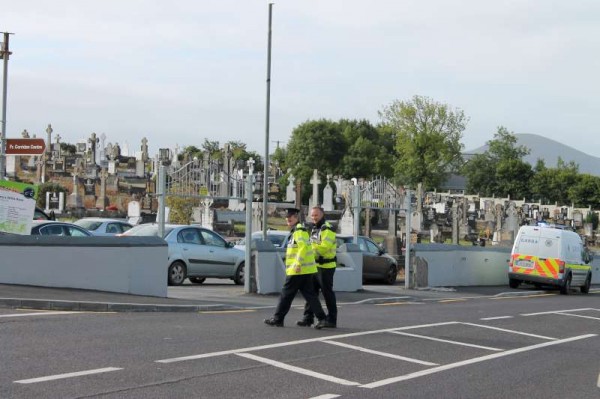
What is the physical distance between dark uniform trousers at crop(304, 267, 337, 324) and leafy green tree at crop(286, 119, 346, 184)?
3309 inches

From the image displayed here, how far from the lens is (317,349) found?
435 inches

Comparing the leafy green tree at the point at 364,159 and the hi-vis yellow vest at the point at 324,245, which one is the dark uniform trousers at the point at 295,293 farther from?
the leafy green tree at the point at 364,159

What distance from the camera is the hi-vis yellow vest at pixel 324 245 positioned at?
13430 mm

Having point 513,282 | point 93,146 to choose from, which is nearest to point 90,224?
point 513,282

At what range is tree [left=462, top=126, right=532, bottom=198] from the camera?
117 metres

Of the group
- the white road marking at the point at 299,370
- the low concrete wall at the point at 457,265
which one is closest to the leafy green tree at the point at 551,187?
the low concrete wall at the point at 457,265

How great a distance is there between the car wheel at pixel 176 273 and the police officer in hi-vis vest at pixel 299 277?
871 centimetres

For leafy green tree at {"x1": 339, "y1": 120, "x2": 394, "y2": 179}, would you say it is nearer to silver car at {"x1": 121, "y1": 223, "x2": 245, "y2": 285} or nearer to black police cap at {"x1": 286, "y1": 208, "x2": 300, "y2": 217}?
silver car at {"x1": 121, "y1": 223, "x2": 245, "y2": 285}

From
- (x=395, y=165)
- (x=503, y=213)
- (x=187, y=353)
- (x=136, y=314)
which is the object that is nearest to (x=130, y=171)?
(x=503, y=213)

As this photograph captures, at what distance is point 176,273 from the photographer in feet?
70.8

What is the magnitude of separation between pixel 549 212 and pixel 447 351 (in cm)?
7706

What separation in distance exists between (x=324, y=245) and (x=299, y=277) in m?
0.74

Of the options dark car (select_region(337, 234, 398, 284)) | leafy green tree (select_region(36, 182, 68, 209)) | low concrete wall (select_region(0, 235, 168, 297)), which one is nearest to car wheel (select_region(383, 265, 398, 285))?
dark car (select_region(337, 234, 398, 284))

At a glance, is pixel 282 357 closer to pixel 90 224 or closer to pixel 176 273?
pixel 176 273
